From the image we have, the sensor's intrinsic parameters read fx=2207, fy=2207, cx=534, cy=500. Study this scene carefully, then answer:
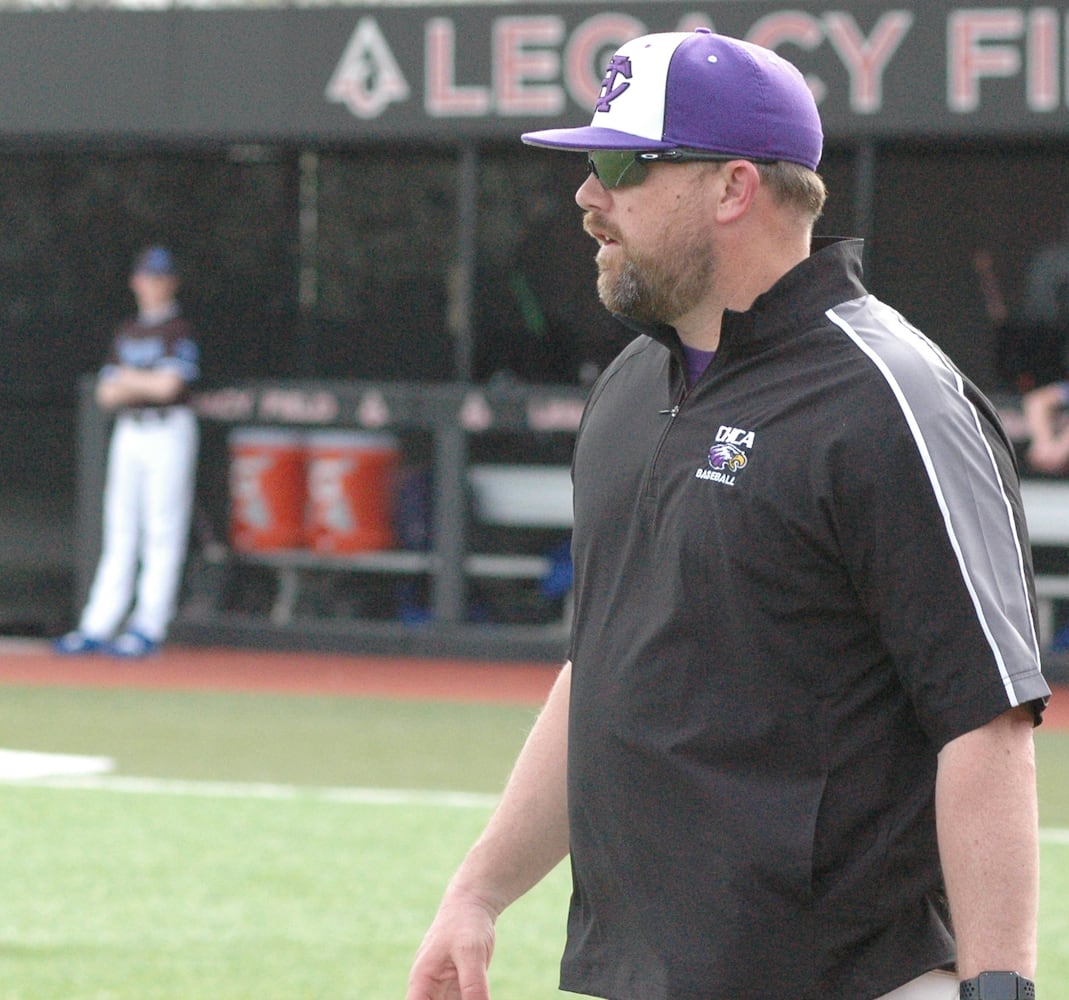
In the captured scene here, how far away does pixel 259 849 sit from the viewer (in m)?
7.45

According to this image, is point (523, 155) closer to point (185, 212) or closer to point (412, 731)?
point (185, 212)

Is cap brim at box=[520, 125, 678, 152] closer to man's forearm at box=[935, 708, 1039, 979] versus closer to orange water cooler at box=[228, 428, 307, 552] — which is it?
man's forearm at box=[935, 708, 1039, 979]

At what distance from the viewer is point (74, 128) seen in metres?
12.9

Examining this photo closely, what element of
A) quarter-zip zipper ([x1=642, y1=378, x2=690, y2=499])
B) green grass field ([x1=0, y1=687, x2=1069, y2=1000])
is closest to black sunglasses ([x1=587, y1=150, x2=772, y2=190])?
quarter-zip zipper ([x1=642, y1=378, x2=690, y2=499])

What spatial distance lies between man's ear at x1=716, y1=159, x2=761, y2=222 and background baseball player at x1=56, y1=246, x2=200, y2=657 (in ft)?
33.3

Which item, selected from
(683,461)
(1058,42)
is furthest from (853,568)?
(1058,42)

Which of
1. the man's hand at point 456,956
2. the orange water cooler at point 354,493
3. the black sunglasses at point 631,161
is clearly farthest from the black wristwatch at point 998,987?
Result: the orange water cooler at point 354,493

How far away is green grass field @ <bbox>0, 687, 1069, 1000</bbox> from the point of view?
19.2ft

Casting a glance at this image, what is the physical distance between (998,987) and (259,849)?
5.45 meters

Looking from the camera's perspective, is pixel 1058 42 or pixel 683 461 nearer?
pixel 683 461

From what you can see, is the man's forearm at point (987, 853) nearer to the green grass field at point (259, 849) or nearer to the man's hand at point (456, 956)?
the man's hand at point (456, 956)

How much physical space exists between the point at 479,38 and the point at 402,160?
67.8 inches

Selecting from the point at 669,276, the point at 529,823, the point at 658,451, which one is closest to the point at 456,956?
the point at 529,823

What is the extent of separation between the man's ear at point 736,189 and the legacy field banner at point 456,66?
9303 mm
